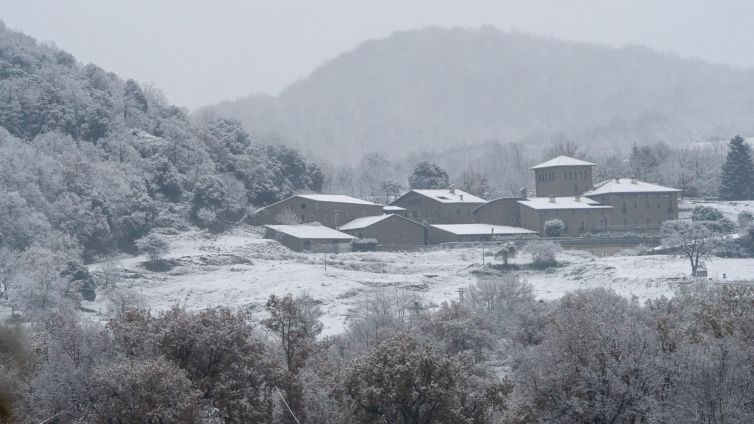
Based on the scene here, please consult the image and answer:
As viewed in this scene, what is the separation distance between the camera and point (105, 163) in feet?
271

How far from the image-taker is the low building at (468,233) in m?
80.4

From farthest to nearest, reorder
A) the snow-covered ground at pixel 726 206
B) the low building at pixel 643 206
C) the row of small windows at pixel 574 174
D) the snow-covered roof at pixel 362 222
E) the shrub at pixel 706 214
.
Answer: the row of small windows at pixel 574 174
the snow-covered ground at pixel 726 206
the low building at pixel 643 206
the shrub at pixel 706 214
the snow-covered roof at pixel 362 222

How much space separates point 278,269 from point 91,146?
2794cm

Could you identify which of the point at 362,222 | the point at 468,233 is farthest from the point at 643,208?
the point at 362,222

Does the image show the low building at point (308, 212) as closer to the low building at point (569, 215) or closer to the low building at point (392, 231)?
the low building at point (392, 231)

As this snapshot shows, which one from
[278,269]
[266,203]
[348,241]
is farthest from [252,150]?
[278,269]

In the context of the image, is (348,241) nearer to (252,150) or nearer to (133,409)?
(252,150)

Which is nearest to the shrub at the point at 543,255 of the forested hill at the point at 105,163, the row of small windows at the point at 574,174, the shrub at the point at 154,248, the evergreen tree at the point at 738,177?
the row of small windows at the point at 574,174

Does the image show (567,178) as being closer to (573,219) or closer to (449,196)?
(449,196)

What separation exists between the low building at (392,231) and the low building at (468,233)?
1.11m

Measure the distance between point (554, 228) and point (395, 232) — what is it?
12.7m

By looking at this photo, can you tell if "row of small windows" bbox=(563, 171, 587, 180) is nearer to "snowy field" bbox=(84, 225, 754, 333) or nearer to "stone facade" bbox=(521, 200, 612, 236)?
"stone facade" bbox=(521, 200, 612, 236)

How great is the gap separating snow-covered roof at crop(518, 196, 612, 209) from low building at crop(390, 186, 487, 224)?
5.45 meters

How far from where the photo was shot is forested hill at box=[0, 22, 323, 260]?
71.1m
